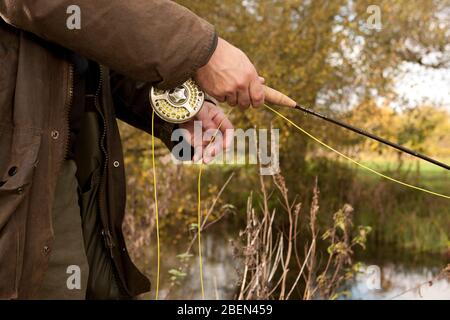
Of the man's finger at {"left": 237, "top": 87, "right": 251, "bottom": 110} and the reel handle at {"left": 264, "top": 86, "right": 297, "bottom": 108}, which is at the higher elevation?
the reel handle at {"left": 264, "top": 86, "right": 297, "bottom": 108}

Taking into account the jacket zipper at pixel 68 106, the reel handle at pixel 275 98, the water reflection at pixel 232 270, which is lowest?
the water reflection at pixel 232 270

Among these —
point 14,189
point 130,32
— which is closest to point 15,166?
point 14,189

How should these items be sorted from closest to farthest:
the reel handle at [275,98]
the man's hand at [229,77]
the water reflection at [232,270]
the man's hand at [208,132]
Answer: the man's hand at [229,77] → the reel handle at [275,98] → the man's hand at [208,132] → the water reflection at [232,270]

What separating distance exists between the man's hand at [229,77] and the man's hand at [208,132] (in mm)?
358

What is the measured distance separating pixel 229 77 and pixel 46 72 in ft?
1.63

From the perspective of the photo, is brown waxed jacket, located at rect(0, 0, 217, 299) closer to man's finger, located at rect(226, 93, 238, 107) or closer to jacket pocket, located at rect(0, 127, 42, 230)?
jacket pocket, located at rect(0, 127, 42, 230)

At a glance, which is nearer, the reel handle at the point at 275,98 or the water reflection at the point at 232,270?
the reel handle at the point at 275,98

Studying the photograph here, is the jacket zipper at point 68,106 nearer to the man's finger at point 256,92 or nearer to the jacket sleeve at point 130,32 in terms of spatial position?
the jacket sleeve at point 130,32

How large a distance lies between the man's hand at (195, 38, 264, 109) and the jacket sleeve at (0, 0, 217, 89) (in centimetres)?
5

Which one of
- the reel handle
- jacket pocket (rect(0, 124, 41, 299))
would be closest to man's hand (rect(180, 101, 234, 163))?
the reel handle

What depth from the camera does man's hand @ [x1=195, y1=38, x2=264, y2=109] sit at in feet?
5.11

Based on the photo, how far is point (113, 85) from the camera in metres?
2.06

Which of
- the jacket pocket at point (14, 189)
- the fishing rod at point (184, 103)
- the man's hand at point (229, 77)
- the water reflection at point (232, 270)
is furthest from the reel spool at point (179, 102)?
the water reflection at point (232, 270)

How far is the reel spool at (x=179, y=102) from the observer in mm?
1834
